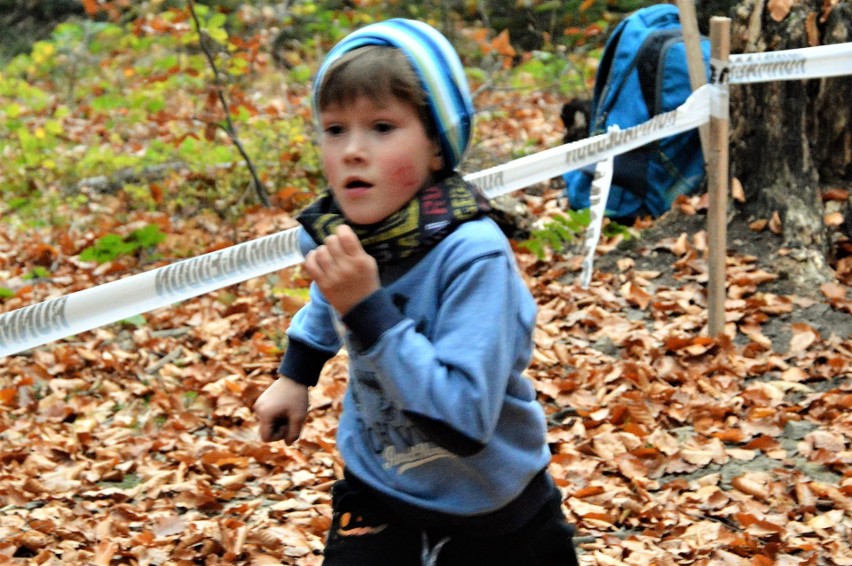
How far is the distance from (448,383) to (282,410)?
732 millimetres

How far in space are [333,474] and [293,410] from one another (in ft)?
6.22

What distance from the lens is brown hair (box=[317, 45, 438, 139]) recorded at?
2039 millimetres

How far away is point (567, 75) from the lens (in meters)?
11.0

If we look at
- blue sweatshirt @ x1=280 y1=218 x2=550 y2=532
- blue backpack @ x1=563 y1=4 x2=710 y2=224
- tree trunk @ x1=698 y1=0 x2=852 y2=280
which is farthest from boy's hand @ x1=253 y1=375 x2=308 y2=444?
blue backpack @ x1=563 y1=4 x2=710 y2=224

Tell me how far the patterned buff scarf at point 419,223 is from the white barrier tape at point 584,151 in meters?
2.36

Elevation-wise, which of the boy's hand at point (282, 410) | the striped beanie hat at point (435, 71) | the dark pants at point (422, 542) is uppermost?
the striped beanie hat at point (435, 71)

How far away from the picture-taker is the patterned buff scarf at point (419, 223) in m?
2.04

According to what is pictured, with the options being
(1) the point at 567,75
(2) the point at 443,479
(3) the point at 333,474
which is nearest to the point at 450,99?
(2) the point at 443,479

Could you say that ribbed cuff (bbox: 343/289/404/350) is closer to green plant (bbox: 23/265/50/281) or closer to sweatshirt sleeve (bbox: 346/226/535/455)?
sweatshirt sleeve (bbox: 346/226/535/455)

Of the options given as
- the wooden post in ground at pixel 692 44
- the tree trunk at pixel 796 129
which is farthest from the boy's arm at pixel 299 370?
the tree trunk at pixel 796 129

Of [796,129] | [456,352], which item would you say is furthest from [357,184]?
[796,129]

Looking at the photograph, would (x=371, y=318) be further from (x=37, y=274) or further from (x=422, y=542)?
(x=37, y=274)

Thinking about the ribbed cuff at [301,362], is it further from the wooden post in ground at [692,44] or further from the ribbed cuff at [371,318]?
the wooden post in ground at [692,44]

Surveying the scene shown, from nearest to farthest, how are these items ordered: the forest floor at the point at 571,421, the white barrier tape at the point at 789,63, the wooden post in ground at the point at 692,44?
the forest floor at the point at 571,421, the white barrier tape at the point at 789,63, the wooden post in ground at the point at 692,44
